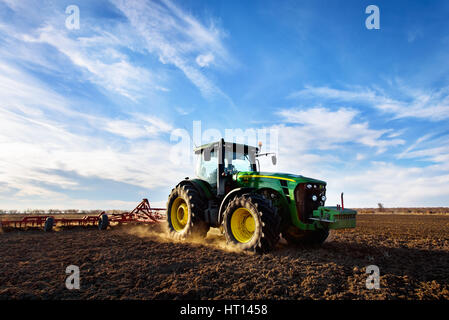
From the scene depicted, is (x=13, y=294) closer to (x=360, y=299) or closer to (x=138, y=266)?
(x=138, y=266)

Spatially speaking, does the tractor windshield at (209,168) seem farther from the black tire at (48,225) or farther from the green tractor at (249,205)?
the black tire at (48,225)

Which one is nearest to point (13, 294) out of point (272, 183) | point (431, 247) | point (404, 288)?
point (272, 183)

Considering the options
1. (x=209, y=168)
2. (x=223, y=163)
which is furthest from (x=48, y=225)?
(x=223, y=163)

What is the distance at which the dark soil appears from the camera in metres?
4.00

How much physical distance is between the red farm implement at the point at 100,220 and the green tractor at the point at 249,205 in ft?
11.8

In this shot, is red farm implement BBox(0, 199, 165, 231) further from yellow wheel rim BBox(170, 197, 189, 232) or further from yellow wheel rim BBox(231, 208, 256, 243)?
yellow wheel rim BBox(231, 208, 256, 243)

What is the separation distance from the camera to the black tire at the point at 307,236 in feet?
24.4

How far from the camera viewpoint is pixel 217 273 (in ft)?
15.5

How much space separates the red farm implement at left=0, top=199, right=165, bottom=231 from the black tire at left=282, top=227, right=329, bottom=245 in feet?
20.2

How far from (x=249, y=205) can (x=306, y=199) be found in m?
1.58

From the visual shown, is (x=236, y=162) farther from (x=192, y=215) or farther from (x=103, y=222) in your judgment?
(x=103, y=222)

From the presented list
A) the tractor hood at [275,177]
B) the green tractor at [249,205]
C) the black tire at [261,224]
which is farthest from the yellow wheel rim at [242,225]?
the tractor hood at [275,177]

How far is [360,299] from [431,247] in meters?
5.70

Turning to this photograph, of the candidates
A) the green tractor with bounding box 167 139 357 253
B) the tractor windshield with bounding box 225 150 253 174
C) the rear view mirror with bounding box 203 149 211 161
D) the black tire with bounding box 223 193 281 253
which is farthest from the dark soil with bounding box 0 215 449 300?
the rear view mirror with bounding box 203 149 211 161
